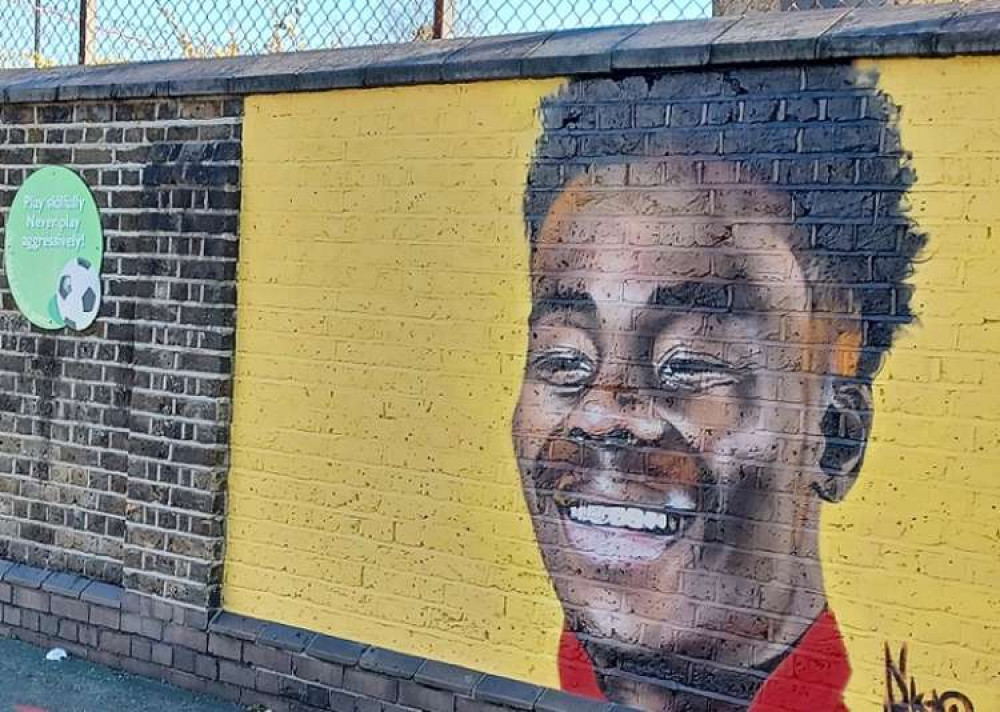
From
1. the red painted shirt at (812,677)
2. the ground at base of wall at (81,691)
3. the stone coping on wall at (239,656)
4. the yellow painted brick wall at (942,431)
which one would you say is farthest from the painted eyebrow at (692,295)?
the ground at base of wall at (81,691)

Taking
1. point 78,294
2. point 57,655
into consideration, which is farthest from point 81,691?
point 78,294

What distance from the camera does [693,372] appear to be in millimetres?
3691

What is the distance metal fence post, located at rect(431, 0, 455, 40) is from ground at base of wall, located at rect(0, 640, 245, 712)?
2821 millimetres

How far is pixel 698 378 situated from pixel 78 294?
292 cm

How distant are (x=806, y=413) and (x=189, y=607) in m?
2.69

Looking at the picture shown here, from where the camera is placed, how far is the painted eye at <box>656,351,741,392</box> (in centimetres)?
364

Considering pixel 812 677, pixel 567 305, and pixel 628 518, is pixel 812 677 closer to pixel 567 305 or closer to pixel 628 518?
pixel 628 518

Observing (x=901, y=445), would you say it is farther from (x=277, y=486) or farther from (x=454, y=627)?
(x=277, y=486)

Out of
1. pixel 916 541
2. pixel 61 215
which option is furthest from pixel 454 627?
pixel 61 215

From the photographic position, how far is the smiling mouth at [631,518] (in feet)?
12.2

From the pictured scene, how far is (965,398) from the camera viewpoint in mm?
3285

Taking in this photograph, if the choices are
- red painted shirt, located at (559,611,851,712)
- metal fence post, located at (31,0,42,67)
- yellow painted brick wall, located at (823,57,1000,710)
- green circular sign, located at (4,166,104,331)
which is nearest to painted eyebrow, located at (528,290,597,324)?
yellow painted brick wall, located at (823,57,1000,710)

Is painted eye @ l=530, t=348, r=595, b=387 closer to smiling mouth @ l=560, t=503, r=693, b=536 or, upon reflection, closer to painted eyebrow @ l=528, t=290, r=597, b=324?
painted eyebrow @ l=528, t=290, r=597, b=324
